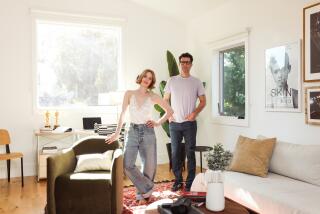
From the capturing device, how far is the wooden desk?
15.5 ft

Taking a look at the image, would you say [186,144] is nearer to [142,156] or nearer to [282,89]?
[142,156]

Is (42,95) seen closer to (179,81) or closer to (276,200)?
(179,81)

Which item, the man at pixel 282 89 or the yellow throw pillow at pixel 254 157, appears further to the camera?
the man at pixel 282 89

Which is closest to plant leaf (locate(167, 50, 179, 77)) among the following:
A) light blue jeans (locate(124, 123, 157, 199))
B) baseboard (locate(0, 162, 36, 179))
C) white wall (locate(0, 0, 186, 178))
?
white wall (locate(0, 0, 186, 178))

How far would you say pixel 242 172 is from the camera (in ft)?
11.0

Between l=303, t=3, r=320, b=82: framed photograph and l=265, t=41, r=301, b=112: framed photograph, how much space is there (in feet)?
0.41

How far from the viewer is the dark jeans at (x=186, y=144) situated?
396 centimetres

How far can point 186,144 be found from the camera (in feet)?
13.1

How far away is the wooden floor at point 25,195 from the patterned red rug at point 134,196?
409 mm

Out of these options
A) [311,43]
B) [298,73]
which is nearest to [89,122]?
[298,73]

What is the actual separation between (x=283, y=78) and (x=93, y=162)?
2.37 meters

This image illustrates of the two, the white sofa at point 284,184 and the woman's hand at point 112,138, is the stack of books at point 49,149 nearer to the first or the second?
the woman's hand at point 112,138

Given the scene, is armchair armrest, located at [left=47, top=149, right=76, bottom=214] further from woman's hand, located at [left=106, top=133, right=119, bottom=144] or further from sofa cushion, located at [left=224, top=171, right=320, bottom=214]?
sofa cushion, located at [left=224, top=171, right=320, bottom=214]

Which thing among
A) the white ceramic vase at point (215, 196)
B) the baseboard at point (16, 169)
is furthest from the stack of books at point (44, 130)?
the white ceramic vase at point (215, 196)
